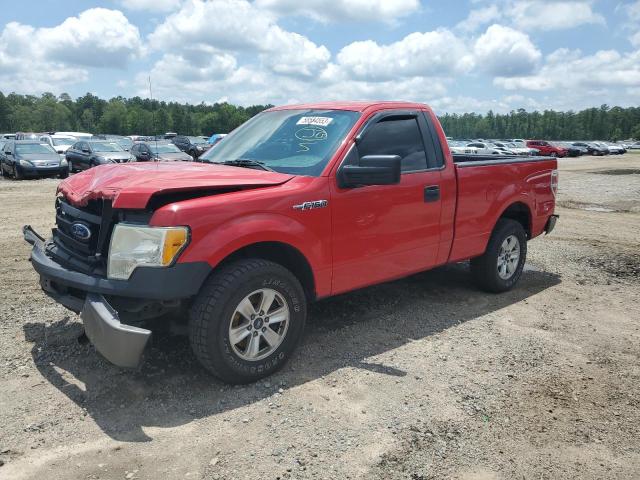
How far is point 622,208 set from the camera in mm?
13188

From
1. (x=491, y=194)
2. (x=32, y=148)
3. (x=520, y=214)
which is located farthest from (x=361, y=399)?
(x=32, y=148)

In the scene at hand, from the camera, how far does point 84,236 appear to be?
11.9 feet

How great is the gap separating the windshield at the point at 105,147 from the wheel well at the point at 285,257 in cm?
1861

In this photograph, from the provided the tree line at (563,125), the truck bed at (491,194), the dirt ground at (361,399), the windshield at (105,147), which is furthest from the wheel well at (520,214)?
the tree line at (563,125)

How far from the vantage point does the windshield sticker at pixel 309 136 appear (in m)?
4.32

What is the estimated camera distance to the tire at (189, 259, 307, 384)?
3441 mm

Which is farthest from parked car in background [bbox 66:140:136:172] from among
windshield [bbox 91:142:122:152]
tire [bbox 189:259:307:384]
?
tire [bbox 189:259:307:384]

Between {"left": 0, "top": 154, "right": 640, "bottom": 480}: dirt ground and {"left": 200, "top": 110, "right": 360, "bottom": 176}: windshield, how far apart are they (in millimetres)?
1512

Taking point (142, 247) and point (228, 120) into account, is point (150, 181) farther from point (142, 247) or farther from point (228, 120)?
point (228, 120)

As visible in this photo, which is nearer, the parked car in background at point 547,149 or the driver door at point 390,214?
the driver door at point 390,214

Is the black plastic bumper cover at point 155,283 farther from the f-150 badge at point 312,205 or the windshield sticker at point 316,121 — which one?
the windshield sticker at point 316,121

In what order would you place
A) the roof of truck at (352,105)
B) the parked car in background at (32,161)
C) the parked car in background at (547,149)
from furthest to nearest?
the parked car in background at (547,149), the parked car in background at (32,161), the roof of truck at (352,105)

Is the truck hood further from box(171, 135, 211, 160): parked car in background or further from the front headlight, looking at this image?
box(171, 135, 211, 160): parked car in background

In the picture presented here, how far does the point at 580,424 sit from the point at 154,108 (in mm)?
5193
